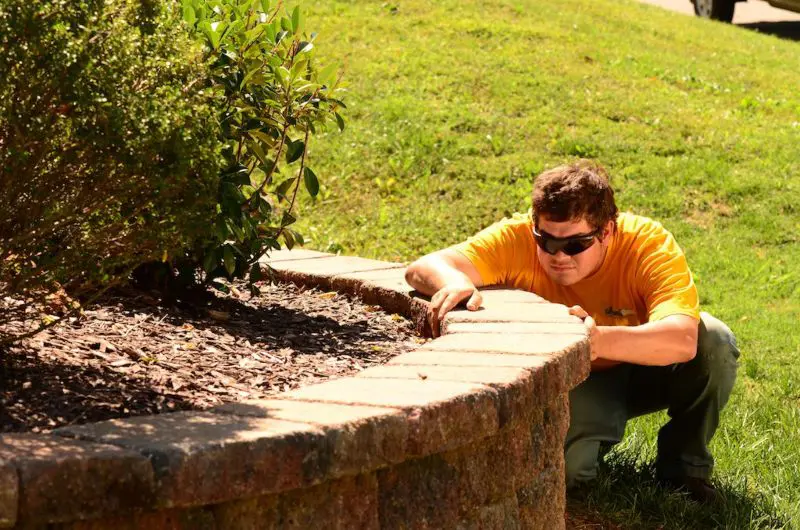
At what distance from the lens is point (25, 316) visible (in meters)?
3.02

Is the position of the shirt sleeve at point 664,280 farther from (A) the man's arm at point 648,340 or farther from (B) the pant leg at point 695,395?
(B) the pant leg at point 695,395

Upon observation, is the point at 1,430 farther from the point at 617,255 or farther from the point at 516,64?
the point at 516,64

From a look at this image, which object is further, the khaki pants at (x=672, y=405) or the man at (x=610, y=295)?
the khaki pants at (x=672, y=405)

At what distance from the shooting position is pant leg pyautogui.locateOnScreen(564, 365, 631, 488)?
407 cm

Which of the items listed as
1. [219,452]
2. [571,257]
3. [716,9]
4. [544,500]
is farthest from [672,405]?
[716,9]

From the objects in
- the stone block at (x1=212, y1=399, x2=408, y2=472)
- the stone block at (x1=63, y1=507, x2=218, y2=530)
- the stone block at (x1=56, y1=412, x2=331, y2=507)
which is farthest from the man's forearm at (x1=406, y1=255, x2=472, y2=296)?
the stone block at (x1=63, y1=507, x2=218, y2=530)

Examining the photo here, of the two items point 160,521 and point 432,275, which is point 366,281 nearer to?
point 432,275

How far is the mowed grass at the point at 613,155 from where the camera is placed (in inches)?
182

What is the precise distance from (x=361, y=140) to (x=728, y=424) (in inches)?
176

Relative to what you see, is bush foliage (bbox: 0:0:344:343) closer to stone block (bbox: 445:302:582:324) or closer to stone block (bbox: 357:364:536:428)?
stone block (bbox: 357:364:536:428)

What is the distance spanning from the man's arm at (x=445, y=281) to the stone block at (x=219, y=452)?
56.6 inches

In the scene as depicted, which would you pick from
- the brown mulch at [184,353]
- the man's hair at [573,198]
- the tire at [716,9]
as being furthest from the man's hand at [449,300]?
the tire at [716,9]

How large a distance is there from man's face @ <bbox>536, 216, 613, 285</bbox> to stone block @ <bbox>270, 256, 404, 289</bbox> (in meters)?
0.88

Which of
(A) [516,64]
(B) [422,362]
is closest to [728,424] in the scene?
(B) [422,362]
